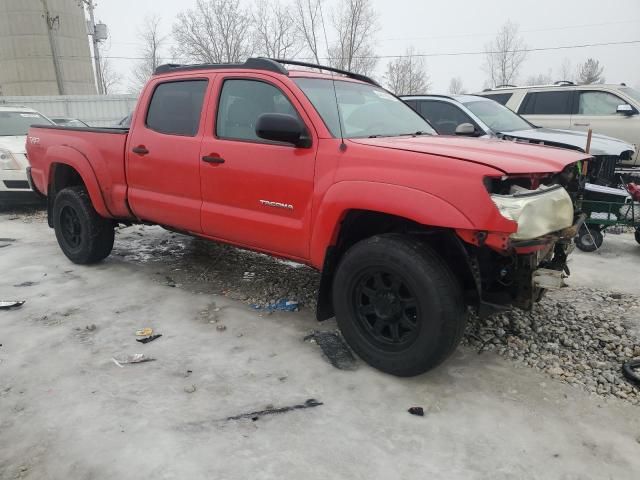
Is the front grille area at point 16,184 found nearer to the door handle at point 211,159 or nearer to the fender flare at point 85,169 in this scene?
the fender flare at point 85,169

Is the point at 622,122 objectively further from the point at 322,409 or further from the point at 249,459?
the point at 249,459

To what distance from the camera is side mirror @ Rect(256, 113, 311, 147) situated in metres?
3.16

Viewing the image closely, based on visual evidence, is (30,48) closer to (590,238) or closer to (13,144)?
(13,144)

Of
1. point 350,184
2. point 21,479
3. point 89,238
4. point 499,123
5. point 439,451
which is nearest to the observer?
point 21,479

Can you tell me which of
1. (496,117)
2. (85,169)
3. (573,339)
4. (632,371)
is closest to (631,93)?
(496,117)

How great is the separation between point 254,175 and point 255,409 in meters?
1.63

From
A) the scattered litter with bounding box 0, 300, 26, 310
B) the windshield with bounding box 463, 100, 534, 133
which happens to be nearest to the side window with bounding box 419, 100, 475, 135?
the windshield with bounding box 463, 100, 534, 133

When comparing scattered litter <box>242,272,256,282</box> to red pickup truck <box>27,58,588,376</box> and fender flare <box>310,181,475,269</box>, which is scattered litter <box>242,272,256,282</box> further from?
fender flare <box>310,181,475,269</box>

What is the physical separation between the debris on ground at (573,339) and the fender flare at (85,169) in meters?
3.61

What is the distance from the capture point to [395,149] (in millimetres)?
2980

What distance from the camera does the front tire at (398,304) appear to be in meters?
2.83

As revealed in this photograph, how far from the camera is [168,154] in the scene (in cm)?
420

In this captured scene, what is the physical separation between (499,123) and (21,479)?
7.19 metres

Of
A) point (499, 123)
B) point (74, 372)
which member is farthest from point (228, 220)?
point (499, 123)
